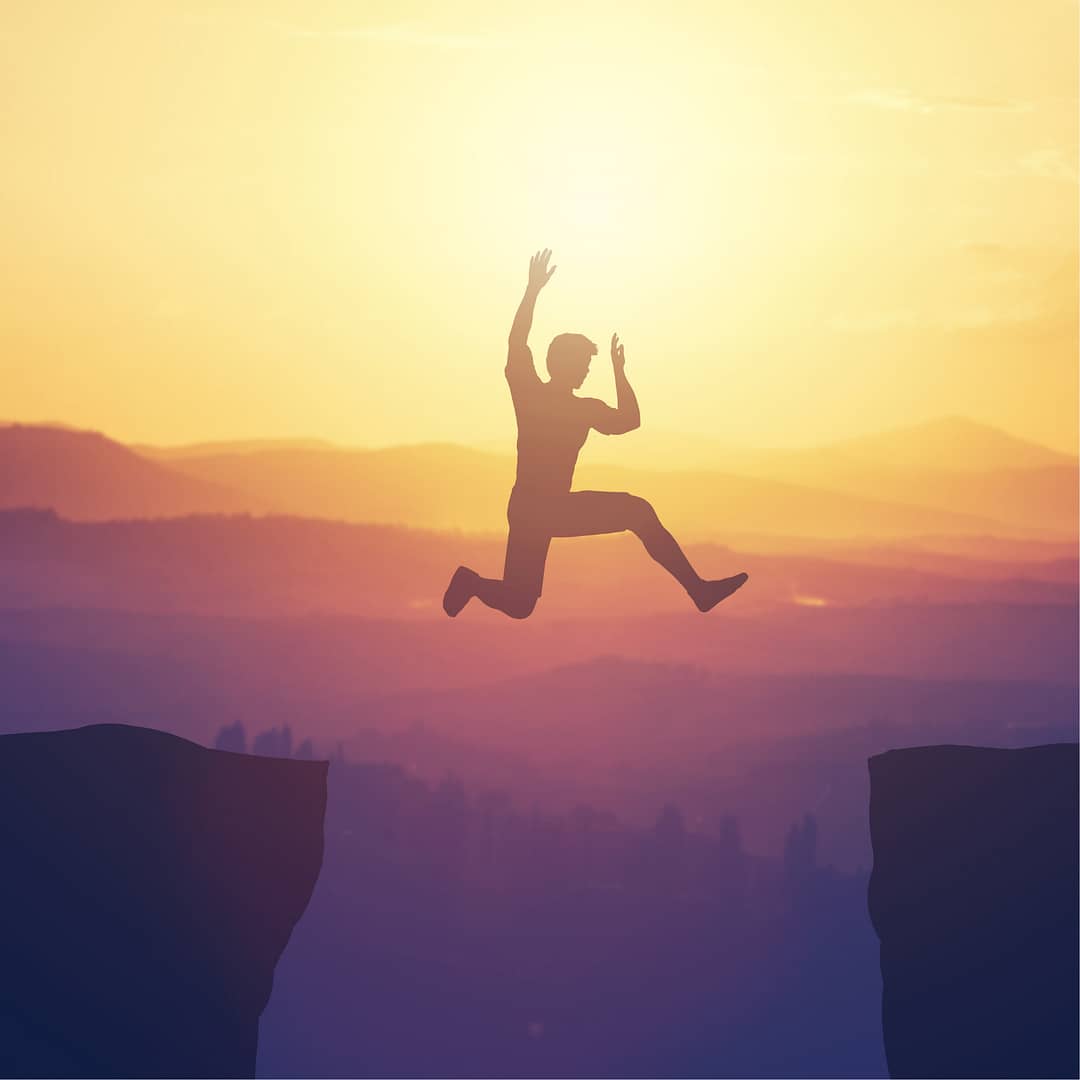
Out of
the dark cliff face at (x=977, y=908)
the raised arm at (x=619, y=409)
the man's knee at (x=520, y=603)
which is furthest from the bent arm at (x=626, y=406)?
the dark cliff face at (x=977, y=908)

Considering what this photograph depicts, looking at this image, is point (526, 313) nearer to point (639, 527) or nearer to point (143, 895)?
point (639, 527)

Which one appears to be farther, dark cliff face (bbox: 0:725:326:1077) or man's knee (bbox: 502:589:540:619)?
man's knee (bbox: 502:589:540:619)

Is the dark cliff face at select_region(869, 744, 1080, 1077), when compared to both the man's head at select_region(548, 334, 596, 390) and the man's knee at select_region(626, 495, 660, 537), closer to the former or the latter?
the man's knee at select_region(626, 495, 660, 537)

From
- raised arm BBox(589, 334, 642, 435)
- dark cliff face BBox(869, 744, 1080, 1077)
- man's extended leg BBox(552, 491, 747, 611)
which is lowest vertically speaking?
dark cliff face BBox(869, 744, 1080, 1077)

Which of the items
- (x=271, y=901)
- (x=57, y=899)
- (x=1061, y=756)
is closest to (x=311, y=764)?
(x=271, y=901)

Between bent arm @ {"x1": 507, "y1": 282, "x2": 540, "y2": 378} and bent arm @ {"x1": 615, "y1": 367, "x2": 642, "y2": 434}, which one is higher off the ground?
bent arm @ {"x1": 507, "y1": 282, "x2": 540, "y2": 378}

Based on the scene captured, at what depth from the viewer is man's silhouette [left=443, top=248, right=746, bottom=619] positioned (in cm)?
1155

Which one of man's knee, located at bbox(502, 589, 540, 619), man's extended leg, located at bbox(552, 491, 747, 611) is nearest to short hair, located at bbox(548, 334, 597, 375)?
man's extended leg, located at bbox(552, 491, 747, 611)

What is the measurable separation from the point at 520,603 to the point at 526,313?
1832 mm

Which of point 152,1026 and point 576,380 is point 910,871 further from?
point 152,1026

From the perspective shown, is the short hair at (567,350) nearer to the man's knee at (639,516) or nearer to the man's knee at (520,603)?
the man's knee at (639,516)

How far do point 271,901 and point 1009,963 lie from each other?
4592mm

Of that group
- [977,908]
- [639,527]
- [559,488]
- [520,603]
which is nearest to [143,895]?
[520,603]

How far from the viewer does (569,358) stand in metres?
11.5
